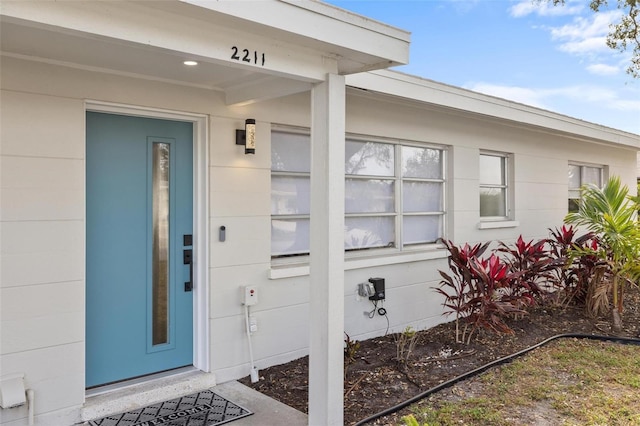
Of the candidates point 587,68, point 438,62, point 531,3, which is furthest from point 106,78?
point 587,68

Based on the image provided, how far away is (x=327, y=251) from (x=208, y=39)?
1545mm

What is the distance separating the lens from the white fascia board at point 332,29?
8.96 feet

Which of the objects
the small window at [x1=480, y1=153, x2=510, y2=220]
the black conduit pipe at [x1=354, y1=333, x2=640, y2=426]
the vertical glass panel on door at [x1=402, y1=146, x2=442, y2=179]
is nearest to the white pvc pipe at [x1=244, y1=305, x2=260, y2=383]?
the black conduit pipe at [x1=354, y1=333, x2=640, y2=426]

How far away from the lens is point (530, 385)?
4.34 metres

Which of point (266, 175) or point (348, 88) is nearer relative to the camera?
point (266, 175)

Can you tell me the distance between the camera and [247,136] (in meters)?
4.40

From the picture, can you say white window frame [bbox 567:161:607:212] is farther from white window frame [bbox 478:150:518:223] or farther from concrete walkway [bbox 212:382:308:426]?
concrete walkway [bbox 212:382:308:426]

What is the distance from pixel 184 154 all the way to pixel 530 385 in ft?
12.1

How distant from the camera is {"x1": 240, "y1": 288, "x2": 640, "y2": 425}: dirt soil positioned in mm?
Result: 4023

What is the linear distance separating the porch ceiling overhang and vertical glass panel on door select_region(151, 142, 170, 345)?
694 millimetres

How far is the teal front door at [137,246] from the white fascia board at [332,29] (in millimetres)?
1680

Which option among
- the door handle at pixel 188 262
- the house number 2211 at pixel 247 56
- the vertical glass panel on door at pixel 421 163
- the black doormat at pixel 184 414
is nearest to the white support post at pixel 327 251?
the house number 2211 at pixel 247 56

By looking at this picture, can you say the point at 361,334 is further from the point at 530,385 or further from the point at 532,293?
the point at 532,293

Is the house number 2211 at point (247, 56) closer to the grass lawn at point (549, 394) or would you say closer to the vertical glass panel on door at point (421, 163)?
the grass lawn at point (549, 394)
